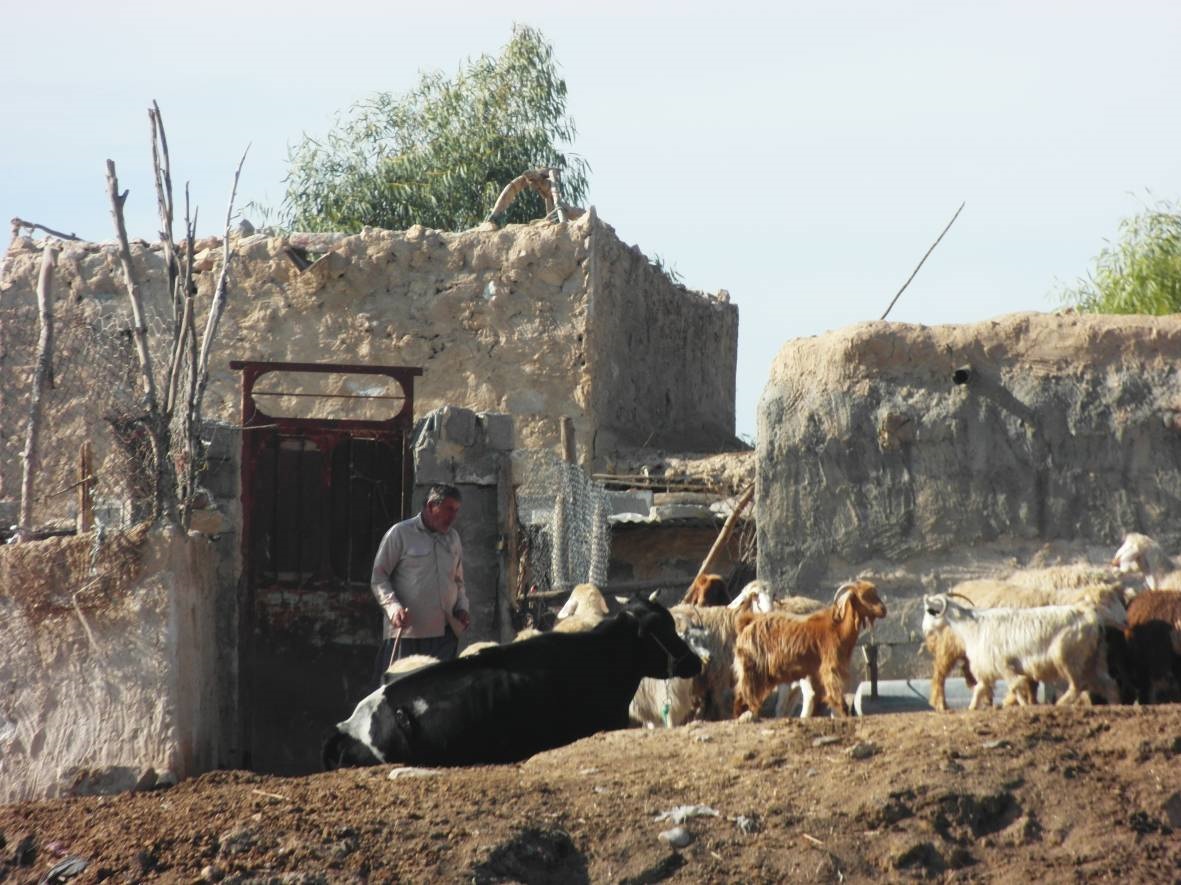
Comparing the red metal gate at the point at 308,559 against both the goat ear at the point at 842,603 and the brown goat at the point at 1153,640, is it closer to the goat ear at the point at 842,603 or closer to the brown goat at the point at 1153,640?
the goat ear at the point at 842,603

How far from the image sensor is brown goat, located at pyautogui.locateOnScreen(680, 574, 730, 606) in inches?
418

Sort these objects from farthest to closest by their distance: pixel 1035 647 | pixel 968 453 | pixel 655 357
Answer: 1. pixel 655 357
2. pixel 968 453
3. pixel 1035 647

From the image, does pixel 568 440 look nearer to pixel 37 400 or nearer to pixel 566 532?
pixel 566 532

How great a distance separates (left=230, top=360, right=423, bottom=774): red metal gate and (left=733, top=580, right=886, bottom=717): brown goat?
2.53 m

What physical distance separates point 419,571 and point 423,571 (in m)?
0.02

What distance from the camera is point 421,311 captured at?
1505cm

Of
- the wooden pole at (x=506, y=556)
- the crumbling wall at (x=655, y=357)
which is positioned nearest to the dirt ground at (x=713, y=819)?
the wooden pole at (x=506, y=556)

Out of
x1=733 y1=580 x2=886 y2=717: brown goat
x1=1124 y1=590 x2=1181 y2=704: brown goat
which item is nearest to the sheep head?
x1=1124 y1=590 x2=1181 y2=704: brown goat

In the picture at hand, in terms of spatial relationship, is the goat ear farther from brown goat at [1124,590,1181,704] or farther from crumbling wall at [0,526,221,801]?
crumbling wall at [0,526,221,801]

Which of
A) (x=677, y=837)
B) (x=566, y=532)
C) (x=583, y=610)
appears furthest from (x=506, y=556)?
(x=677, y=837)

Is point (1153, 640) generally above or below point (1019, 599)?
below

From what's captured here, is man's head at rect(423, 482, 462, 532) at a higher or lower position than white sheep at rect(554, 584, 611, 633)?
higher

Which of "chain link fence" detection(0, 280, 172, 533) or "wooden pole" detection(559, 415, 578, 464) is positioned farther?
"wooden pole" detection(559, 415, 578, 464)

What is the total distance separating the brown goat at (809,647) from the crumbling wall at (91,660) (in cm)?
274
